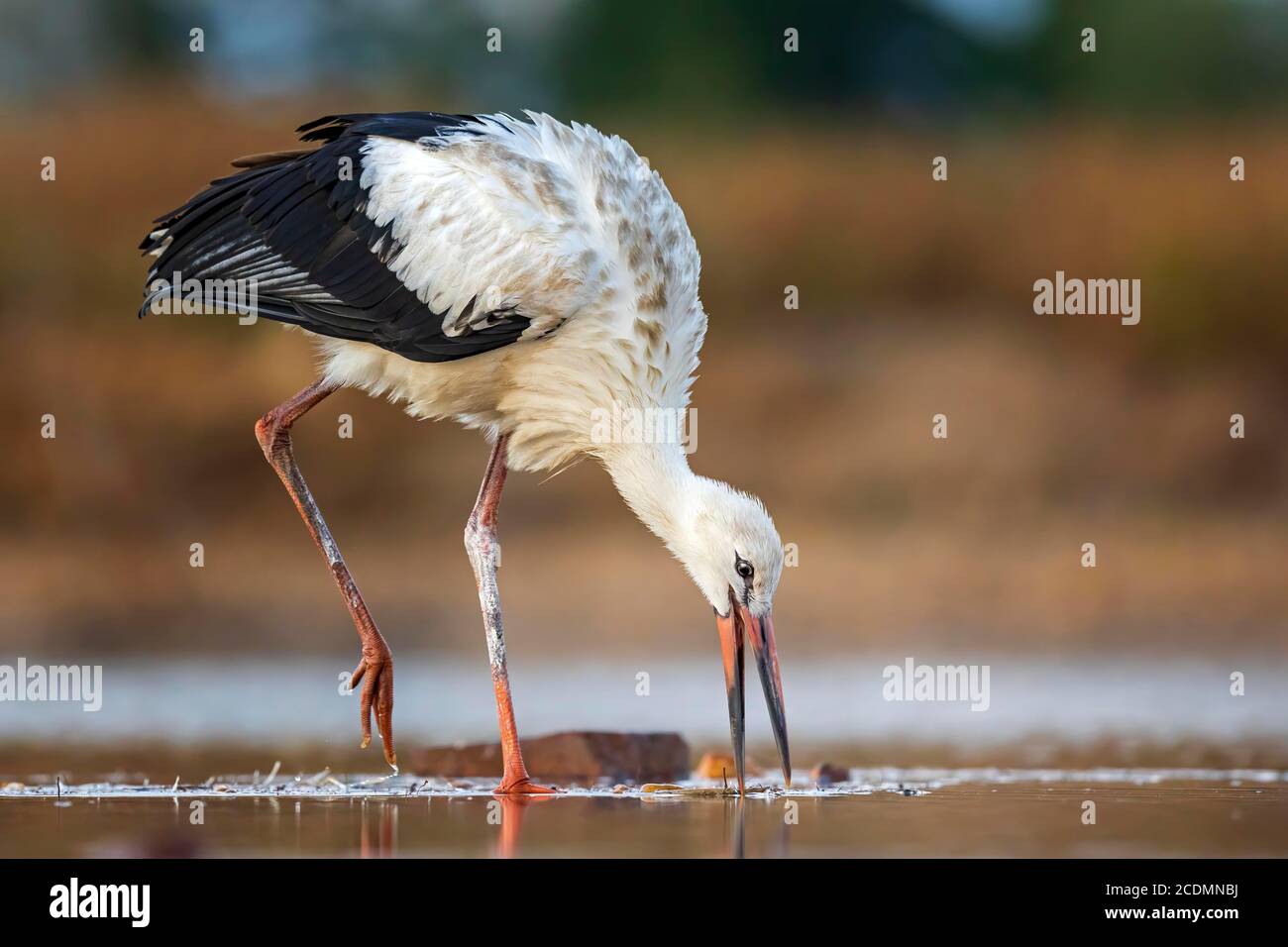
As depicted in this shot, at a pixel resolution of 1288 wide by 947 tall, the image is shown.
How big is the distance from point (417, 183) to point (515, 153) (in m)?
0.50

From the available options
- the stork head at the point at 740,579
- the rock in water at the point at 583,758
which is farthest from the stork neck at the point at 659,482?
the rock in water at the point at 583,758

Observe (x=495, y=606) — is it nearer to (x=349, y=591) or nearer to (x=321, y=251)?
(x=349, y=591)

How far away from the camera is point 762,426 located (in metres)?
17.2

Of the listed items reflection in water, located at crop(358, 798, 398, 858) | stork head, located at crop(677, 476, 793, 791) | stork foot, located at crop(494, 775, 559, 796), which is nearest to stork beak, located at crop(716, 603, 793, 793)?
stork head, located at crop(677, 476, 793, 791)

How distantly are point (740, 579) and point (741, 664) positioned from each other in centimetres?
35

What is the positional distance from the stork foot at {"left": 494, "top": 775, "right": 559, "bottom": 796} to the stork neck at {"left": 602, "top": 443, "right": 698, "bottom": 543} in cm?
117

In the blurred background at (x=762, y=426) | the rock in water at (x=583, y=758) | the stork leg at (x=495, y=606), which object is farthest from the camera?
the blurred background at (x=762, y=426)

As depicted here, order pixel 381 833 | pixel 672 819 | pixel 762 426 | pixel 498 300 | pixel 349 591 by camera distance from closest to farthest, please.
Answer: pixel 381 833 < pixel 672 819 < pixel 498 300 < pixel 349 591 < pixel 762 426

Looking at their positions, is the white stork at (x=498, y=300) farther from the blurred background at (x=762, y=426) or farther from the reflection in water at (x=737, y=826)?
the blurred background at (x=762, y=426)

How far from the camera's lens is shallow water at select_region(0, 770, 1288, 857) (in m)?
5.81

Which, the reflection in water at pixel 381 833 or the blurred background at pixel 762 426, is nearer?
the reflection in water at pixel 381 833

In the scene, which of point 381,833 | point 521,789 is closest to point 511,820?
point 381,833

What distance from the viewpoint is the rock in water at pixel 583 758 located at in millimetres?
8391

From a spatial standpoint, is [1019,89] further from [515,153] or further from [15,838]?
[15,838]
